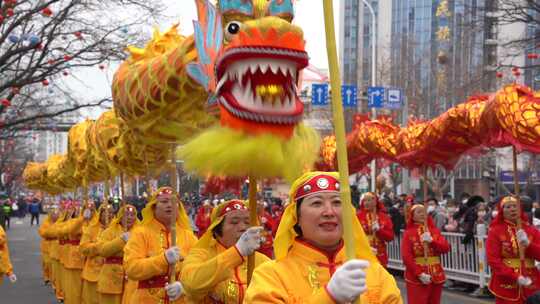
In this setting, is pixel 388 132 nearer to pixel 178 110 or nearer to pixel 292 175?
pixel 178 110

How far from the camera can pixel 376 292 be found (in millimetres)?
3521

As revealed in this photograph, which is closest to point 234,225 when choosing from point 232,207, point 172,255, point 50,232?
point 232,207

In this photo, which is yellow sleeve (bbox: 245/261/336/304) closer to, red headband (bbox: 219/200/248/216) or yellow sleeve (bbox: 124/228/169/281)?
red headband (bbox: 219/200/248/216)

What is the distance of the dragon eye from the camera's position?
13.8 ft

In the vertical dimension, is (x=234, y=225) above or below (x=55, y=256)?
above

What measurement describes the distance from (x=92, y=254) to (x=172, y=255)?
3.66 metres

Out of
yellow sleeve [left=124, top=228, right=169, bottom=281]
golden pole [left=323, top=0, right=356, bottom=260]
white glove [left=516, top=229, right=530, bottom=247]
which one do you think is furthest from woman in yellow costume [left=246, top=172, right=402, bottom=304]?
white glove [left=516, top=229, right=530, bottom=247]

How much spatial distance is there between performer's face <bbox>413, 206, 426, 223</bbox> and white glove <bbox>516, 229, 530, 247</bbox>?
1857mm

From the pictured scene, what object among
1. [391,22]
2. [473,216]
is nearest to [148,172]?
[473,216]

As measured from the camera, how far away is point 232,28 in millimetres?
4211

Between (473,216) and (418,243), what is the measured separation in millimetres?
4064

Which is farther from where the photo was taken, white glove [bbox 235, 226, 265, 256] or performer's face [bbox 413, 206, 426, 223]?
performer's face [bbox 413, 206, 426, 223]

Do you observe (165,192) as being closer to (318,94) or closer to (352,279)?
(352,279)

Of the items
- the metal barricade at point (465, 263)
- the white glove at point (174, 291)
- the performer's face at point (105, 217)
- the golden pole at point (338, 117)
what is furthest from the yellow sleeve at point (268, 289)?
the metal barricade at point (465, 263)
